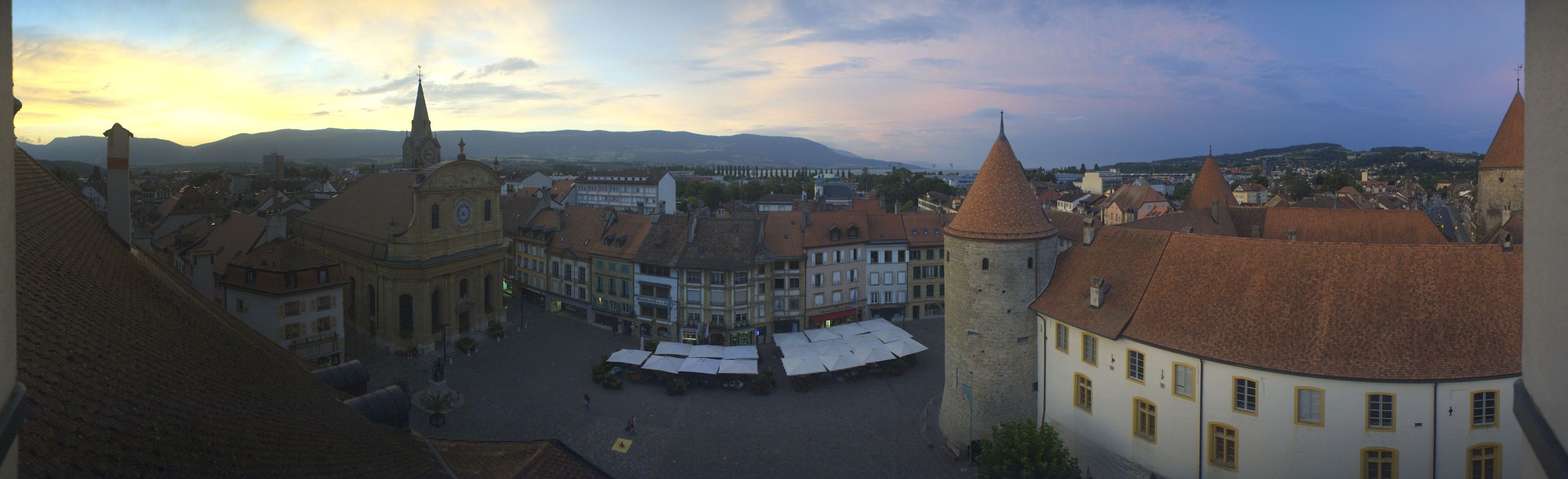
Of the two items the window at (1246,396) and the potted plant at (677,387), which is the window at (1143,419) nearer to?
the window at (1246,396)

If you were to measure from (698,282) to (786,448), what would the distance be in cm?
1702

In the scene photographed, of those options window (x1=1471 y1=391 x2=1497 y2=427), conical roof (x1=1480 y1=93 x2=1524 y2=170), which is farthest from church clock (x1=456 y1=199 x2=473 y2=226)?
conical roof (x1=1480 y1=93 x2=1524 y2=170)

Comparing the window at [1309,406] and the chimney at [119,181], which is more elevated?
the chimney at [119,181]

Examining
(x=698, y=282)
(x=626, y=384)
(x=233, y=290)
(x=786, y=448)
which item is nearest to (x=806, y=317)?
(x=698, y=282)

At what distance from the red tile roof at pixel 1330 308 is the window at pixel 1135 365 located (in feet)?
2.27

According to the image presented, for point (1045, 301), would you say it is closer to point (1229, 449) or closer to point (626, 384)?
point (1229, 449)

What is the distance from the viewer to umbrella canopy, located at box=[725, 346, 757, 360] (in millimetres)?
37312

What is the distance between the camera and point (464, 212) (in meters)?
44.6

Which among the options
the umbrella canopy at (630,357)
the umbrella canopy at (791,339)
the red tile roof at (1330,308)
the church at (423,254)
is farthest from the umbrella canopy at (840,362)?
the church at (423,254)

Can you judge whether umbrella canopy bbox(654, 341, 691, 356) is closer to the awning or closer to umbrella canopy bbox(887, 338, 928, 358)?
umbrella canopy bbox(887, 338, 928, 358)

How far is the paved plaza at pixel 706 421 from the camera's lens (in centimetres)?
2753

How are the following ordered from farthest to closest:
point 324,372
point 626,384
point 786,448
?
point 626,384 < point 786,448 < point 324,372

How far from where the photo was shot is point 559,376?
3769cm

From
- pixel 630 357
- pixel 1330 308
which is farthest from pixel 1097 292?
pixel 630 357
